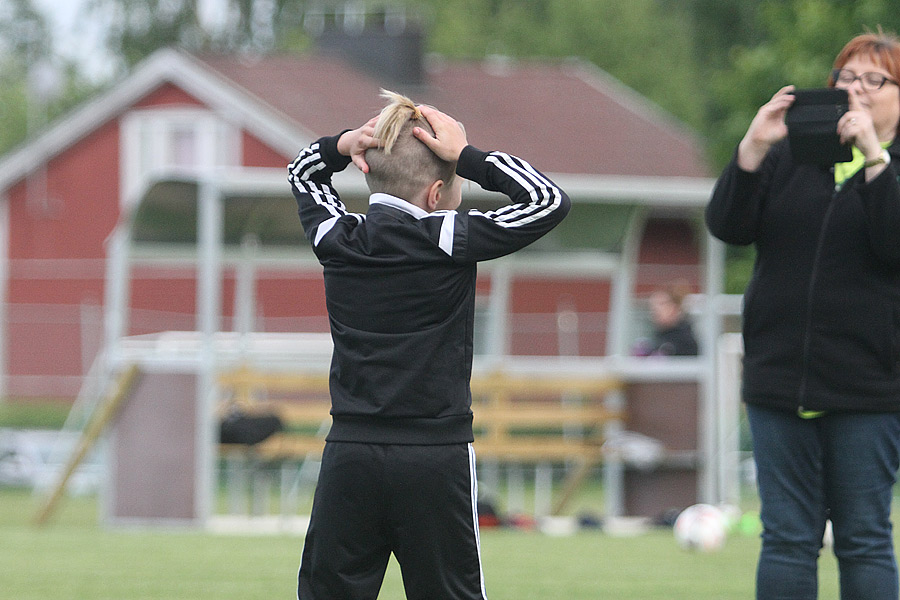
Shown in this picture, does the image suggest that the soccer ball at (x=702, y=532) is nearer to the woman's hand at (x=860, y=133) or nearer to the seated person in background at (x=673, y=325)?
the seated person in background at (x=673, y=325)

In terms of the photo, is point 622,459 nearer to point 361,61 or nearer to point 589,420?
point 589,420

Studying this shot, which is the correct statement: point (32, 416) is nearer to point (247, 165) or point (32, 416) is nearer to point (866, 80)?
point (247, 165)

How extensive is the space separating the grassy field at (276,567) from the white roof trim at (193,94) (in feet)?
54.1

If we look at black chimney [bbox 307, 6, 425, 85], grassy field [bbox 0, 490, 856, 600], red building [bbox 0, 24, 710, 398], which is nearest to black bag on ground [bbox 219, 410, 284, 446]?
grassy field [bbox 0, 490, 856, 600]

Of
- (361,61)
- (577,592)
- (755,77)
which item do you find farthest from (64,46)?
(577,592)

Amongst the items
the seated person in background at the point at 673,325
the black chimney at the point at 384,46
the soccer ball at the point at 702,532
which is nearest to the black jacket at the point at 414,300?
the soccer ball at the point at 702,532

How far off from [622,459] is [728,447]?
82.6 inches

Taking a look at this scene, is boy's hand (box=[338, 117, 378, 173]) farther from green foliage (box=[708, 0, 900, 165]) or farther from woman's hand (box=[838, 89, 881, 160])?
green foliage (box=[708, 0, 900, 165])

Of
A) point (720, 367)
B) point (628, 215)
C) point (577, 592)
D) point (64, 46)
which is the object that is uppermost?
point (64, 46)

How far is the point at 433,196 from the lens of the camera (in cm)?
367

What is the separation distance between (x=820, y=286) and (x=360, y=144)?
1.46m

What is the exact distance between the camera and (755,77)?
2225 cm

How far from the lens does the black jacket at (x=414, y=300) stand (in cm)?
351

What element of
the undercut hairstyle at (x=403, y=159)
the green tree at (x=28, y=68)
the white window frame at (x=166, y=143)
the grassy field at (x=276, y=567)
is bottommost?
the grassy field at (x=276, y=567)
